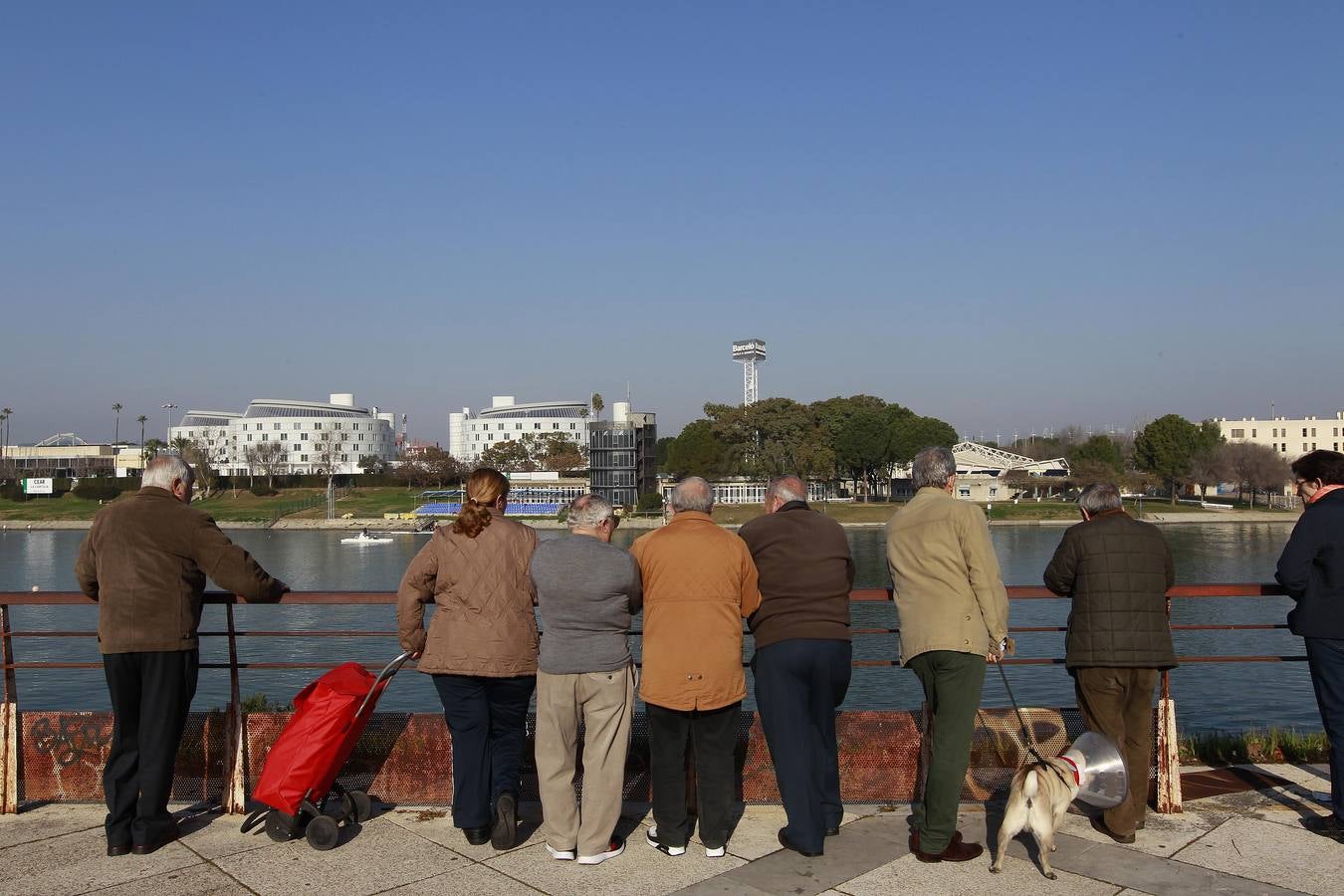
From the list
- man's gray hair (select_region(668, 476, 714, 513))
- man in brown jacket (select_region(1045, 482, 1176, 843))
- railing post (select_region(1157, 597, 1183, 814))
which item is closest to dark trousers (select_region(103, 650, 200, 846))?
man's gray hair (select_region(668, 476, 714, 513))

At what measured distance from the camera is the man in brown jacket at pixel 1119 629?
543cm

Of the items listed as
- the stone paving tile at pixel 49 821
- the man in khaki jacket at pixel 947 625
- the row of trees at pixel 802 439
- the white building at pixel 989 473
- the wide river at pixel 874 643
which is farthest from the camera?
the white building at pixel 989 473

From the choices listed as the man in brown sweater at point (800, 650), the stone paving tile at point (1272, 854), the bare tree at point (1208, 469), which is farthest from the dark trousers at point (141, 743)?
the bare tree at point (1208, 469)

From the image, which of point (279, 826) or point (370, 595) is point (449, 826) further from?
point (370, 595)

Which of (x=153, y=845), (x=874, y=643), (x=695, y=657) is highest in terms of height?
(x=695, y=657)

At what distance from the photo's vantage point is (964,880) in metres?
4.92

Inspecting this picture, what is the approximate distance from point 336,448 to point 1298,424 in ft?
471

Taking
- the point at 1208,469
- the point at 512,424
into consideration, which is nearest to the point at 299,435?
the point at 512,424

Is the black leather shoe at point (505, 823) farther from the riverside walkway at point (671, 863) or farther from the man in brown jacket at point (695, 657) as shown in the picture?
the man in brown jacket at point (695, 657)

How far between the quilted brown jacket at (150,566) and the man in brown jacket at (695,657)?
83.4 inches

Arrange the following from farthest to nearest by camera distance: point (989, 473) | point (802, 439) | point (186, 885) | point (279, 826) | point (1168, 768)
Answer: point (989, 473) < point (802, 439) < point (1168, 768) < point (279, 826) < point (186, 885)

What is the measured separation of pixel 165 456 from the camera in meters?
5.43

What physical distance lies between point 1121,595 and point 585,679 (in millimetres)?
2799

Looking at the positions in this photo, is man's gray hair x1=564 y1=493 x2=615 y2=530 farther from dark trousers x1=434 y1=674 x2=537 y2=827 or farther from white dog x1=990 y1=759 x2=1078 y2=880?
white dog x1=990 y1=759 x2=1078 y2=880
